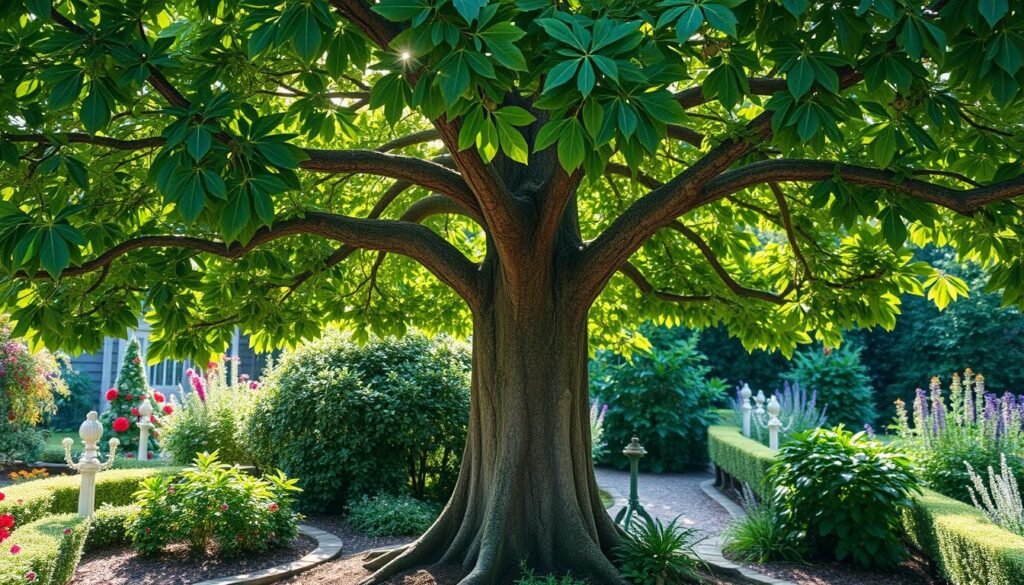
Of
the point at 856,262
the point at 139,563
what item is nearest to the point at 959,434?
the point at 856,262

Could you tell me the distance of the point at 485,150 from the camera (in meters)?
3.57

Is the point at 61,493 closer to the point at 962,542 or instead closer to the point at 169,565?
the point at 169,565

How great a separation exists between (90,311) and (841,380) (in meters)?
15.8

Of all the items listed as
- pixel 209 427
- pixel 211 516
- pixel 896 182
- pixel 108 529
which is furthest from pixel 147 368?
pixel 896 182

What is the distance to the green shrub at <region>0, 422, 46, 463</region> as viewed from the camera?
14.1 metres

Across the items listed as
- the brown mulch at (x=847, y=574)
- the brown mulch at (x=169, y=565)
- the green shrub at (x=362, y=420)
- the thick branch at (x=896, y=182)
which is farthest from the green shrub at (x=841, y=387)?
the thick branch at (x=896, y=182)

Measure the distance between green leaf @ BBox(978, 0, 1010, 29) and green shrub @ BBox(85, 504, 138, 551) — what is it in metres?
7.73

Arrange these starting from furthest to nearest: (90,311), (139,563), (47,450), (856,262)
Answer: (47,450) < (139,563) < (856,262) < (90,311)

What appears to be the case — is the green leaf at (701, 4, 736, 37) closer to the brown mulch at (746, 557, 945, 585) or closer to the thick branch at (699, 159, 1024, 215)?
the thick branch at (699, 159, 1024, 215)

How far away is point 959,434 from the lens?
902 cm

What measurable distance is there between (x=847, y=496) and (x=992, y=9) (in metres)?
5.67

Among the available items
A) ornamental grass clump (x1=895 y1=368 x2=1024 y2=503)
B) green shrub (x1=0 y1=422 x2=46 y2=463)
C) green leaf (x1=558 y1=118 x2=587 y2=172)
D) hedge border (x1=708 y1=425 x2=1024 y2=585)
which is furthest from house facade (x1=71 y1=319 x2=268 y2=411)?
green leaf (x1=558 y1=118 x2=587 y2=172)

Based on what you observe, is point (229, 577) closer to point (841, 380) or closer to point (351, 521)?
point (351, 521)

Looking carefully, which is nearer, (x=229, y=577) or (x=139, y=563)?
(x=229, y=577)
